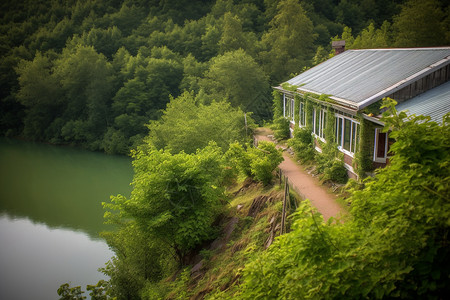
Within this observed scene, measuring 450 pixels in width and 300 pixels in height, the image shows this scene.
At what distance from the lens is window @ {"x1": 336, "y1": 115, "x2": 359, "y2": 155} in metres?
13.4

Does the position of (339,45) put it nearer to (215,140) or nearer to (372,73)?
(372,73)

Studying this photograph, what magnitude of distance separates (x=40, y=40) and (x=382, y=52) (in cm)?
5916

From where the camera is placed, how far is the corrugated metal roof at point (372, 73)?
12.6m

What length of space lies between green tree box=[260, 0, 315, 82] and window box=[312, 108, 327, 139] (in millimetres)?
26992

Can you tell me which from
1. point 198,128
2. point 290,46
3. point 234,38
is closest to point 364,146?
point 198,128

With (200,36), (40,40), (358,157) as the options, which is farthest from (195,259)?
(40,40)

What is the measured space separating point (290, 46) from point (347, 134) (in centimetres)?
3277

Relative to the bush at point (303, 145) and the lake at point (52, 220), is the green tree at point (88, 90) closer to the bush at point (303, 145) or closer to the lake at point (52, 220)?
the lake at point (52, 220)

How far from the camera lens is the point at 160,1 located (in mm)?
70375

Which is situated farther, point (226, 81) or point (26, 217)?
point (226, 81)

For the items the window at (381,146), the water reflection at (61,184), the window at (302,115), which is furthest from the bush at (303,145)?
the water reflection at (61,184)

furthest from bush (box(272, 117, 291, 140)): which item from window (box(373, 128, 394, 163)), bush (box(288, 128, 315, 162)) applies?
window (box(373, 128, 394, 163))

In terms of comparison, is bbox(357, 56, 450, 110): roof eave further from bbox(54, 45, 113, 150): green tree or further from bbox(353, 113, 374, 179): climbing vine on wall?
bbox(54, 45, 113, 150): green tree

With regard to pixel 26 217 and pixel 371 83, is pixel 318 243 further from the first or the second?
pixel 26 217
